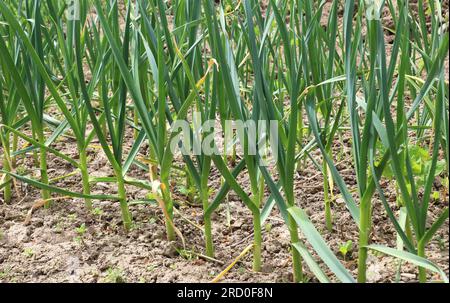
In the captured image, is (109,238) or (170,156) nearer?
(170,156)

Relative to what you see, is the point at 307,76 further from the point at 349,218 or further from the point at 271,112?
the point at 349,218

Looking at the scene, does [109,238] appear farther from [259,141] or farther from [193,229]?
[259,141]

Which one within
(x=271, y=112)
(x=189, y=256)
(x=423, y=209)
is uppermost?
(x=271, y=112)

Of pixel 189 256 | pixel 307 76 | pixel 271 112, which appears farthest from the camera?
pixel 189 256

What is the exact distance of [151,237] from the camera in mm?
1460

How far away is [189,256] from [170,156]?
22cm

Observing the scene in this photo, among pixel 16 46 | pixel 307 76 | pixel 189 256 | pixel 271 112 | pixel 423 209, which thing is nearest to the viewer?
pixel 423 209

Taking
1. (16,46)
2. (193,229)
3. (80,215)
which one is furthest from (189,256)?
(16,46)

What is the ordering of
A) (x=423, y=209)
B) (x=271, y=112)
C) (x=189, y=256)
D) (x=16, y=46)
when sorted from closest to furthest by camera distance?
(x=423, y=209), (x=271, y=112), (x=189, y=256), (x=16, y=46)

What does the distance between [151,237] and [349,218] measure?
1.35ft

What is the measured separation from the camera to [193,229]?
1.48 m

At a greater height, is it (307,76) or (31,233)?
(307,76)

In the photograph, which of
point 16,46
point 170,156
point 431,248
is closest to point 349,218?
point 431,248
